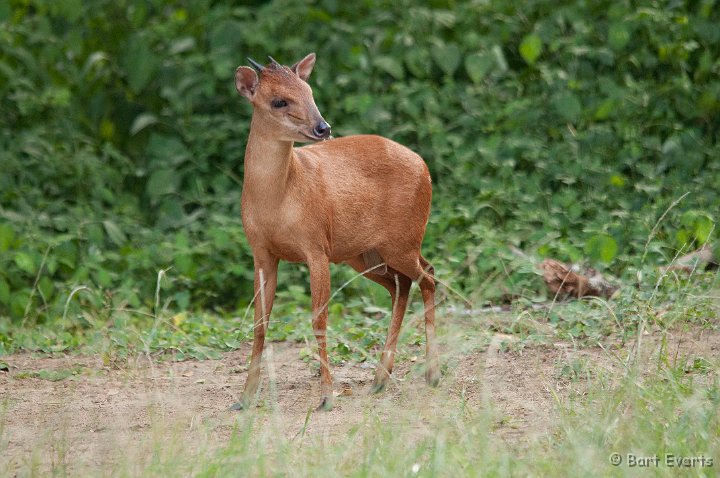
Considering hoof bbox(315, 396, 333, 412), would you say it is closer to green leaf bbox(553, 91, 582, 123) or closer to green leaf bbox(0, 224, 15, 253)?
green leaf bbox(0, 224, 15, 253)

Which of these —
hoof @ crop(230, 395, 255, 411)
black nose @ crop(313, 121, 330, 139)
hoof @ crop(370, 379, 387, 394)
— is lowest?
hoof @ crop(370, 379, 387, 394)

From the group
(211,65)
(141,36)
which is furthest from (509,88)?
(141,36)

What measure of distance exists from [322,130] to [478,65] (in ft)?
15.9

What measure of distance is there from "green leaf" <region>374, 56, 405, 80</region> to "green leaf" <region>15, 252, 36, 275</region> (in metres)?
3.68

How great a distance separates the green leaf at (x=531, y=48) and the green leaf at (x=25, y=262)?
15.8ft

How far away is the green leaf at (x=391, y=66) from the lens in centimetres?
1010

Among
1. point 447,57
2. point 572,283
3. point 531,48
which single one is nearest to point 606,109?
point 531,48

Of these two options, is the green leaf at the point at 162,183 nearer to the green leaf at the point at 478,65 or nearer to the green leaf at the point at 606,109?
the green leaf at the point at 478,65

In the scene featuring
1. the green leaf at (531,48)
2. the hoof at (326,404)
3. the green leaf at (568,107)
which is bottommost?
the hoof at (326,404)

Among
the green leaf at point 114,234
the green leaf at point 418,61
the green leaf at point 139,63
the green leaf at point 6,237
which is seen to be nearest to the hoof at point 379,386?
the green leaf at point 114,234

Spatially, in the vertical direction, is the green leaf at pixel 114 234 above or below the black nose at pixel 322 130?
below

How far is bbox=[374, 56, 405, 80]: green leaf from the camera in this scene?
398 inches

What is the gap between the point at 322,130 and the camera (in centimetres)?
557

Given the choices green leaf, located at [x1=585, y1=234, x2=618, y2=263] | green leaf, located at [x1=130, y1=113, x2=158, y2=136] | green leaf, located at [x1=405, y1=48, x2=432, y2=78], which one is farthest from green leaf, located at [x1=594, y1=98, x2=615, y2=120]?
green leaf, located at [x1=130, y1=113, x2=158, y2=136]
